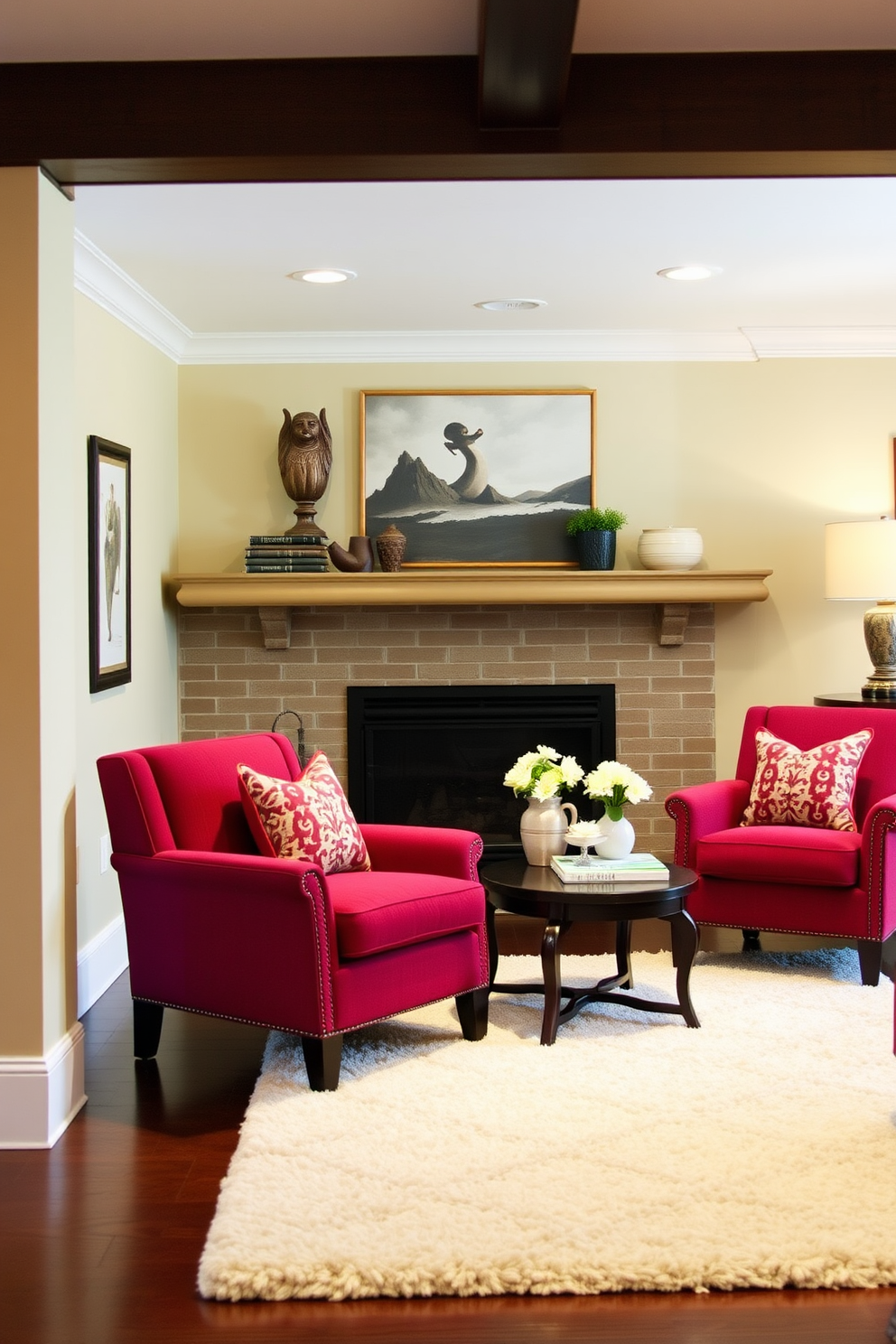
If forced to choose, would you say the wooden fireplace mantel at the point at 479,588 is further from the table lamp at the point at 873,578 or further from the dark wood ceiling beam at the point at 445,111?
the dark wood ceiling beam at the point at 445,111

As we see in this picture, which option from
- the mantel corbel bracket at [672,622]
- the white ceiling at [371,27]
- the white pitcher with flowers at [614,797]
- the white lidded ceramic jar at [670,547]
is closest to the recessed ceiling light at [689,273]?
the white lidded ceramic jar at [670,547]

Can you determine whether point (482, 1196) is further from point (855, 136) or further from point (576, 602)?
point (576, 602)

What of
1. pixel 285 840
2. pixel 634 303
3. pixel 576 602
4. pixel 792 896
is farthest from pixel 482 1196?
pixel 634 303

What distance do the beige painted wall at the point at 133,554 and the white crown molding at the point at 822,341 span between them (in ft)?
8.62

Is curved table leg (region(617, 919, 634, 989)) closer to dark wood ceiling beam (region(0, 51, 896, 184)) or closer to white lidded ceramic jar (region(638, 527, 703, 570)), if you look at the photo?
white lidded ceramic jar (region(638, 527, 703, 570))

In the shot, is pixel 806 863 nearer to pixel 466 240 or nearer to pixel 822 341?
pixel 466 240

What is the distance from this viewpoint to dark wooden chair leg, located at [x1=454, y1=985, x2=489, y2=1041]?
3.81 m

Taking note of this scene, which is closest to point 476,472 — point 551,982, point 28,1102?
point 551,982

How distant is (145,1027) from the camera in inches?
147

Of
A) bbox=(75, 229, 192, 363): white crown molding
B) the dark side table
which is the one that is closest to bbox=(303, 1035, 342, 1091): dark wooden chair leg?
bbox=(75, 229, 192, 363): white crown molding

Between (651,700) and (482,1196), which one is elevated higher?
(651,700)

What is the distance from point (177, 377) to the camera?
602 centimetres

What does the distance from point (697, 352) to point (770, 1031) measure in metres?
3.32

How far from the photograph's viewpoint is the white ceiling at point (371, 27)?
2730 millimetres
